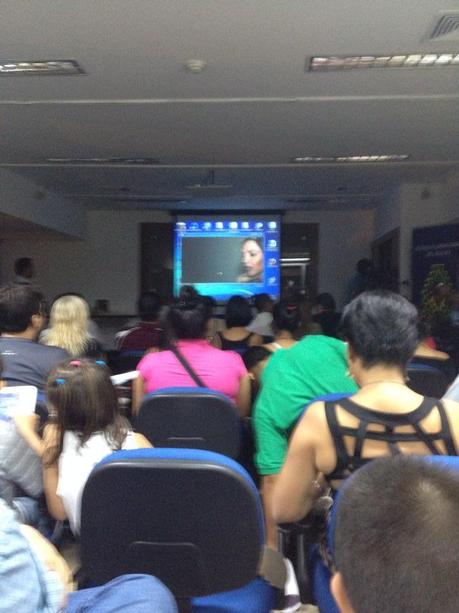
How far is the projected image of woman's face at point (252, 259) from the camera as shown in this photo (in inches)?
394

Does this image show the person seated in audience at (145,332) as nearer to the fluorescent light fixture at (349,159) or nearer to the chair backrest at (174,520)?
the chair backrest at (174,520)

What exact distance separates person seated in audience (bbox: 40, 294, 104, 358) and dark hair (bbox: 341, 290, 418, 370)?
2.15 m

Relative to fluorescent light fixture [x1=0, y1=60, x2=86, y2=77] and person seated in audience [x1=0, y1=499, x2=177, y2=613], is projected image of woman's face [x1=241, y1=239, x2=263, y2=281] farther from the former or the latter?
person seated in audience [x1=0, y1=499, x2=177, y2=613]

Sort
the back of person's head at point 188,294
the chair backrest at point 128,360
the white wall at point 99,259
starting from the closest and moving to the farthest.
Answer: the back of person's head at point 188,294 < the chair backrest at point 128,360 < the white wall at point 99,259

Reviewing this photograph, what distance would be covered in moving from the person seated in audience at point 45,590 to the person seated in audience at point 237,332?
3.24 meters

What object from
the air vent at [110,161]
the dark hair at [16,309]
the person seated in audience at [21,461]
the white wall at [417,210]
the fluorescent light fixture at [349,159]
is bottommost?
the person seated in audience at [21,461]

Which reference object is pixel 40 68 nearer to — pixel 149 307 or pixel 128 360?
pixel 149 307

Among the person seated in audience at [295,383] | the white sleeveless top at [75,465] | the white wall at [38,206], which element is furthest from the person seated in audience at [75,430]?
the white wall at [38,206]

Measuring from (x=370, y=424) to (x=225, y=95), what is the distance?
12.7ft

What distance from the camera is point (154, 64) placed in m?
4.11

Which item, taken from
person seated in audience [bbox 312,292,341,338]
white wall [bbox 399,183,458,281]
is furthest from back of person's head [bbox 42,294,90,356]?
white wall [bbox 399,183,458,281]

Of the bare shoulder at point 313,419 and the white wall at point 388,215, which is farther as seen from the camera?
the white wall at point 388,215

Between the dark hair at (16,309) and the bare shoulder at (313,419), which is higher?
the dark hair at (16,309)

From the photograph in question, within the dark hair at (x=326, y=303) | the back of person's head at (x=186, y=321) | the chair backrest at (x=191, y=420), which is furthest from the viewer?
the dark hair at (x=326, y=303)
